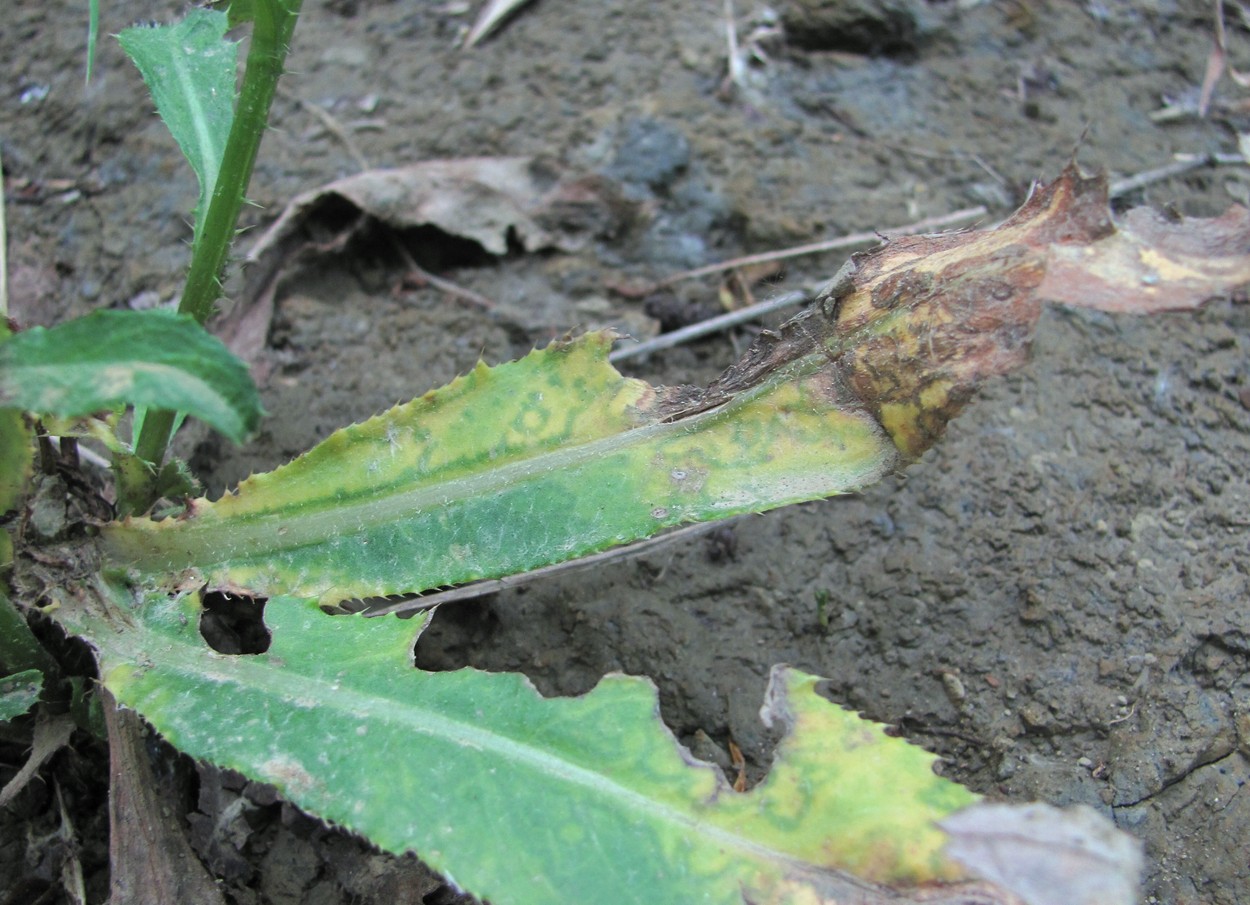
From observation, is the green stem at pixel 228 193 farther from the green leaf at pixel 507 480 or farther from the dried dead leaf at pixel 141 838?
the dried dead leaf at pixel 141 838

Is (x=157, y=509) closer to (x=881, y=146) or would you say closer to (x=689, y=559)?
(x=689, y=559)

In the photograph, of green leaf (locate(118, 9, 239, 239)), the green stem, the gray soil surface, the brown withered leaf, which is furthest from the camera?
green leaf (locate(118, 9, 239, 239))

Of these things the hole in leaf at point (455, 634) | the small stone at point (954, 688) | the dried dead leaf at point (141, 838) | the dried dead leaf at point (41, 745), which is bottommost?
the small stone at point (954, 688)

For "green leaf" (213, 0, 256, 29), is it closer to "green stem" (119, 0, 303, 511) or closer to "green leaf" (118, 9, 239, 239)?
"green leaf" (118, 9, 239, 239)

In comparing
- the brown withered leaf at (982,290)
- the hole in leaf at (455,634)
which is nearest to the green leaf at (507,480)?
the brown withered leaf at (982,290)

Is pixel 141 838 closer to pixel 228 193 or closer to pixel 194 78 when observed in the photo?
pixel 228 193

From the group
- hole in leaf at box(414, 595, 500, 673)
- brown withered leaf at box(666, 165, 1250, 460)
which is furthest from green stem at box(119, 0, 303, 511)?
brown withered leaf at box(666, 165, 1250, 460)
